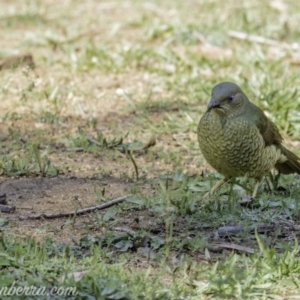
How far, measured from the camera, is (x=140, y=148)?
23.7ft

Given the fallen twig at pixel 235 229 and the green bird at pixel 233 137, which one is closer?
the fallen twig at pixel 235 229

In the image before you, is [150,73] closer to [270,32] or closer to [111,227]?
[270,32]

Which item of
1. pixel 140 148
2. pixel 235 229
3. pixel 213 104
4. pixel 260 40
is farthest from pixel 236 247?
pixel 260 40

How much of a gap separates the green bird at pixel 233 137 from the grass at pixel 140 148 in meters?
0.15

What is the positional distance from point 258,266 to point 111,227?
1.02 m

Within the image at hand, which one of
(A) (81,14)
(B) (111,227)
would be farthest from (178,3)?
(B) (111,227)

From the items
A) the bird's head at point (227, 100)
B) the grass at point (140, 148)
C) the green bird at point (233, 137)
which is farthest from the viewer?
the bird's head at point (227, 100)

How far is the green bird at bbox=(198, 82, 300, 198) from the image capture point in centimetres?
582

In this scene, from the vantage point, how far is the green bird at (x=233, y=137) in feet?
19.1

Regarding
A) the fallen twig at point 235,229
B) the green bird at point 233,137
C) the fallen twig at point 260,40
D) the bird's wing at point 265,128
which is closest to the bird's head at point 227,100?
the green bird at point 233,137

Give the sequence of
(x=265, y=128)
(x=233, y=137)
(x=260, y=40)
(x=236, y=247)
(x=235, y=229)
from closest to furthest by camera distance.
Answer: (x=236, y=247), (x=235, y=229), (x=233, y=137), (x=265, y=128), (x=260, y=40)

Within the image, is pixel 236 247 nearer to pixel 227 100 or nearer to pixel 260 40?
pixel 227 100

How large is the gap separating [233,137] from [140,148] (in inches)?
60.3

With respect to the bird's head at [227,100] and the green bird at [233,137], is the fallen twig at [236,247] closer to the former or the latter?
the green bird at [233,137]
